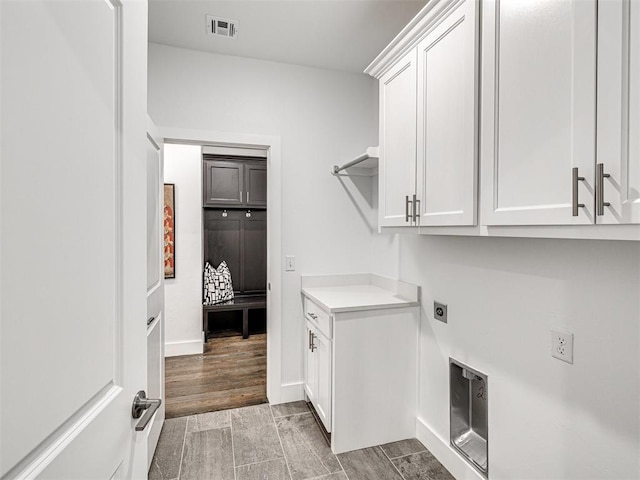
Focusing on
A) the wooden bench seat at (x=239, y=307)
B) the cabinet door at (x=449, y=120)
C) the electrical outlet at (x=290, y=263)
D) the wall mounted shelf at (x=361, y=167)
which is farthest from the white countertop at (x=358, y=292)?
the wooden bench seat at (x=239, y=307)

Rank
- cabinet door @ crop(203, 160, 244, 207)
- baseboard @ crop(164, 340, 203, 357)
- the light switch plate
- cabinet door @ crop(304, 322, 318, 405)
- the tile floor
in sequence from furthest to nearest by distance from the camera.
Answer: cabinet door @ crop(203, 160, 244, 207), baseboard @ crop(164, 340, 203, 357), cabinet door @ crop(304, 322, 318, 405), the light switch plate, the tile floor

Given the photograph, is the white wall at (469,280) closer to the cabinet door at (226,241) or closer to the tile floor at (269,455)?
the tile floor at (269,455)

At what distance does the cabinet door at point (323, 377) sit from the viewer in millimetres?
2090

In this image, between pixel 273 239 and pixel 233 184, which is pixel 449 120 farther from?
pixel 233 184

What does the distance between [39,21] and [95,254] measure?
0.37 meters

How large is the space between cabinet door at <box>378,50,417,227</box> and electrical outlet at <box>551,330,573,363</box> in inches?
31.3

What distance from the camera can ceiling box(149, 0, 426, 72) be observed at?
1.97m

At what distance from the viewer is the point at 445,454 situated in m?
1.93

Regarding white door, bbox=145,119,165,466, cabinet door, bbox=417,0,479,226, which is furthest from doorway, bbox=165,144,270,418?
cabinet door, bbox=417,0,479,226

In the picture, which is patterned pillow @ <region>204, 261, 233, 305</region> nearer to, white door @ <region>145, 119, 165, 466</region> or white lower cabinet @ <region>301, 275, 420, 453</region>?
white door @ <region>145, 119, 165, 466</region>

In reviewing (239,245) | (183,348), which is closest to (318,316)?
(183,348)

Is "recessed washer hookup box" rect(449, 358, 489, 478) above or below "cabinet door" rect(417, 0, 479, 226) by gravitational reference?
below

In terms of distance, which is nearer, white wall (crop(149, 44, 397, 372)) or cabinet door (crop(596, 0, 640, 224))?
cabinet door (crop(596, 0, 640, 224))

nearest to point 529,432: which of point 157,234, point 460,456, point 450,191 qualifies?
point 460,456
